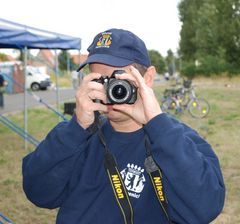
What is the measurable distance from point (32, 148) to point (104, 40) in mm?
7183

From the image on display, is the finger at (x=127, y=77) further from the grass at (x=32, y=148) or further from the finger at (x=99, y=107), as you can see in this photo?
the grass at (x=32, y=148)

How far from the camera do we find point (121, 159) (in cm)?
180

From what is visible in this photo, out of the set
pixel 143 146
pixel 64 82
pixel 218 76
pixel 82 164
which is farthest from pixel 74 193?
pixel 64 82

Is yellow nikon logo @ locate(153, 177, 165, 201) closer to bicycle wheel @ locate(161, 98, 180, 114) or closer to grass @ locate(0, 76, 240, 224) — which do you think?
grass @ locate(0, 76, 240, 224)

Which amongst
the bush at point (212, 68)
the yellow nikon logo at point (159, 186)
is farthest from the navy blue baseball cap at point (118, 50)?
the bush at point (212, 68)

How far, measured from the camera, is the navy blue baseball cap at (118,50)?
1.80 metres

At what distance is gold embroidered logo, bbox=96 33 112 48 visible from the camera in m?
1.84

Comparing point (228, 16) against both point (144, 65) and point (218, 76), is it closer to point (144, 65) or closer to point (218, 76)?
point (218, 76)

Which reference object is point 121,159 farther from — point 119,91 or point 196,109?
point 196,109

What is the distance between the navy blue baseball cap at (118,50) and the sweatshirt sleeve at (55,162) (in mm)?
302

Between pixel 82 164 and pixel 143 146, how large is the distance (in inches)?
12.2

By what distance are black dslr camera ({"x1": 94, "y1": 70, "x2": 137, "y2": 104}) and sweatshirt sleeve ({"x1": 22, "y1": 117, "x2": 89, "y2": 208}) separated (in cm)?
20

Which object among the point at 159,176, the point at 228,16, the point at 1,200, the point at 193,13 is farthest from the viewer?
the point at 193,13

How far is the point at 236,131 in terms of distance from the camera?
10102 mm
